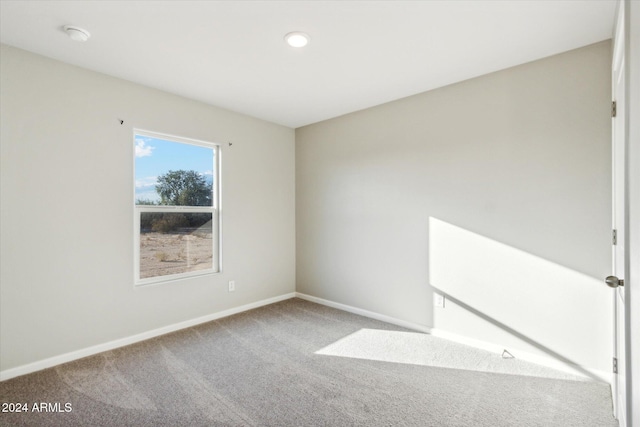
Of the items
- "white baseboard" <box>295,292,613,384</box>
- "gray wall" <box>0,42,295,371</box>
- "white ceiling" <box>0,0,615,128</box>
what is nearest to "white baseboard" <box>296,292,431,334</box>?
"white baseboard" <box>295,292,613,384</box>

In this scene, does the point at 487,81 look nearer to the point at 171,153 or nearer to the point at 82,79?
the point at 171,153

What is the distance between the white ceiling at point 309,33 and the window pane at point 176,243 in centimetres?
136

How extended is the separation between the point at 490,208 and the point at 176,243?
3.17 m

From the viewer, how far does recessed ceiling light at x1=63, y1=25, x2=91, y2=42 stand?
7.10 feet

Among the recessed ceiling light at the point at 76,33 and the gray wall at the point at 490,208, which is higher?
the recessed ceiling light at the point at 76,33

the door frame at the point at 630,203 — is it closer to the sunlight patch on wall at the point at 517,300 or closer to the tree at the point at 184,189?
the sunlight patch on wall at the point at 517,300

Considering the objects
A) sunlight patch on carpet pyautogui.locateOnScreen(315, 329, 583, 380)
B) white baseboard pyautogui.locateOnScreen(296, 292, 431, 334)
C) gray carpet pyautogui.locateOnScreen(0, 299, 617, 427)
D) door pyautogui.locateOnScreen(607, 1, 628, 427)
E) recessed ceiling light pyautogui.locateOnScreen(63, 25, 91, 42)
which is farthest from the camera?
white baseboard pyautogui.locateOnScreen(296, 292, 431, 334)

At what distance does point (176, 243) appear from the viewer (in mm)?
3457

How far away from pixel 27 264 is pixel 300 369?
2.27 meters

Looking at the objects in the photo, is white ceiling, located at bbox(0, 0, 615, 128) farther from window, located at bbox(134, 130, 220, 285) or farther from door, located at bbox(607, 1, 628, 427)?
window, located at bbox(134, 130, 220, 285)

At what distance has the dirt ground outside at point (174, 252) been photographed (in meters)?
3.21

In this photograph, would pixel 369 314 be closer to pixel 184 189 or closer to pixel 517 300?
pixel 517 300

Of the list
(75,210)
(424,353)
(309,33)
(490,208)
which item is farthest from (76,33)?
(424,353)

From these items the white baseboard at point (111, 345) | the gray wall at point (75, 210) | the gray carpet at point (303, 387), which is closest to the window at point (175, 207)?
the gray wall at point (75, 210)
